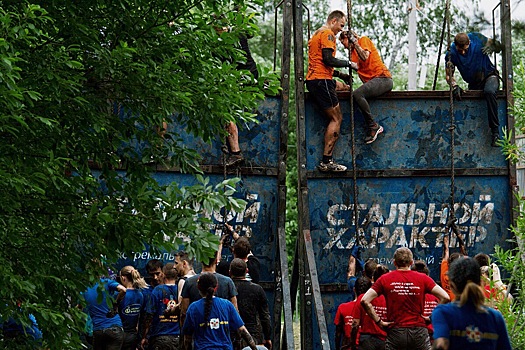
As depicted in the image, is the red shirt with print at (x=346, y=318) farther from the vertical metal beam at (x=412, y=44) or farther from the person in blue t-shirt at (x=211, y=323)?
the vertical metal beam at (x=412, y=44)

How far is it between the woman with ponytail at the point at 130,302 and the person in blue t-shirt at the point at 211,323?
83.8 inches

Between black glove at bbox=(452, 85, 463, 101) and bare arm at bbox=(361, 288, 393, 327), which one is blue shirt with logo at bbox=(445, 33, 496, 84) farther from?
bare arm at bbox=(361, 288, 393, 327)

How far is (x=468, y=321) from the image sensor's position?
6387 millimetres

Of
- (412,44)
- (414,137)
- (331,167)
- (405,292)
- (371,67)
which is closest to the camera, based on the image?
(405,292)

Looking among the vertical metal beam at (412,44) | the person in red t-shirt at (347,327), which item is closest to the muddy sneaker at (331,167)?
the person in red t-shirt at (347,327)

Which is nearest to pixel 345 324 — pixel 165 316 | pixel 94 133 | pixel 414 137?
pixel 165 316

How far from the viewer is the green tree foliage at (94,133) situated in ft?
25.2

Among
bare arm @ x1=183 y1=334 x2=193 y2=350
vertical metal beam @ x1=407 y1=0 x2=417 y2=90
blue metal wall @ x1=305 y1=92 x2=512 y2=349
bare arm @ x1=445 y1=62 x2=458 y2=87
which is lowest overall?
bare arm @ x1=183 y1=334 x2=193 y2=350

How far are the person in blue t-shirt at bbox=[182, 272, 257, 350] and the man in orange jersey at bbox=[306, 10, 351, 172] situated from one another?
12.9ft

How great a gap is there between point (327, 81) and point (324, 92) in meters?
0.14

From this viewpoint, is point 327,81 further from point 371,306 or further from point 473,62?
point 371,306

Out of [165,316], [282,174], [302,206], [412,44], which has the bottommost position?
[165,316]

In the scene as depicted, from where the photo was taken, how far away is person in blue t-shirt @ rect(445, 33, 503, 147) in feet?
42.7

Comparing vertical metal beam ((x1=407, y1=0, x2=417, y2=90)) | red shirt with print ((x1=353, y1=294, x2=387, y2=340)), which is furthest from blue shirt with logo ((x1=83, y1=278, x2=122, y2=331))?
vertical metal beam ((x1=407, y1=0, x2=417, y2=90))
